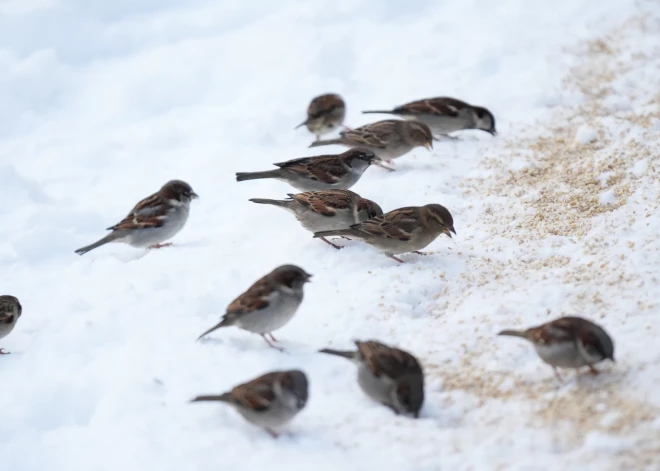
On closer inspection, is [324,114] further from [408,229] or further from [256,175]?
[408,229]

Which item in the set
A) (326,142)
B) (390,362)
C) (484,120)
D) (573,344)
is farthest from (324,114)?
(573,344)

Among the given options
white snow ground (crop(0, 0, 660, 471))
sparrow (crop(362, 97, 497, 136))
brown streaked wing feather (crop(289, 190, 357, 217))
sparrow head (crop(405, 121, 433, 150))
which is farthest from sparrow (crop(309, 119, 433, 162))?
brown streaked wing feather (crop(289, 190, 357, 217))

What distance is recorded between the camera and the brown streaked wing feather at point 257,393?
4438mm

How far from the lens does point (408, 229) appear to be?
6.45 m

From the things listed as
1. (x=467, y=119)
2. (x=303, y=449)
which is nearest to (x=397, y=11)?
(x=467, y=119)

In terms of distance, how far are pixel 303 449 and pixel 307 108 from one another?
6.25 meters

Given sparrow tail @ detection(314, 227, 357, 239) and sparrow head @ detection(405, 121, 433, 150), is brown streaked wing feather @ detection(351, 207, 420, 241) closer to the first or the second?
sparrow tail @ detection(314, 227, 357, 239)

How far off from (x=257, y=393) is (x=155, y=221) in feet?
10.4

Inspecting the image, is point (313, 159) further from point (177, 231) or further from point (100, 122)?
point (100, 122)

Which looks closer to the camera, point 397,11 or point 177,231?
point 177,231

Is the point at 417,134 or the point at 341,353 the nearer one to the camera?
the point at 341,353

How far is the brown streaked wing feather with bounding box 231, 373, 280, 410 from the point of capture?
444 centimetres

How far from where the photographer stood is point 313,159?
786 centimetres

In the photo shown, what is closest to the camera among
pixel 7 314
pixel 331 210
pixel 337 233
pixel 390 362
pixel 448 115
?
pixel 390 362
